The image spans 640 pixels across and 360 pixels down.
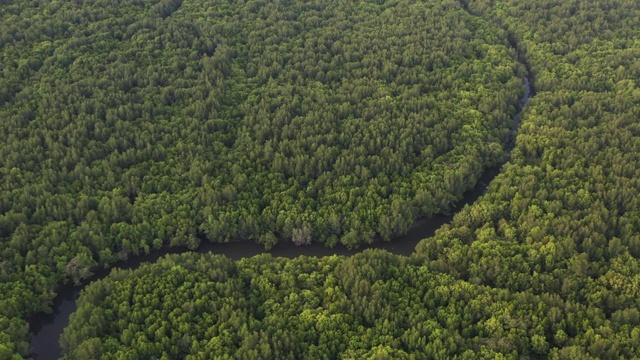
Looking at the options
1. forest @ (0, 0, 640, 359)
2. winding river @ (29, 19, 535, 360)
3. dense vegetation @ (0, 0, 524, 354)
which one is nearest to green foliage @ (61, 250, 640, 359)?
forest @ (0, 0, 640, 359)

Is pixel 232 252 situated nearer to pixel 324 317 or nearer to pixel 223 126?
pixel 223 126

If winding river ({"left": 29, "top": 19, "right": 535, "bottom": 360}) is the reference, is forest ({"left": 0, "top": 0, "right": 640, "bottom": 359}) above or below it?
above

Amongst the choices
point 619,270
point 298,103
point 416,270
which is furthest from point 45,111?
point 619,270

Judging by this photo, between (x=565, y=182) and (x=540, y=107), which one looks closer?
(x=565, y=182)

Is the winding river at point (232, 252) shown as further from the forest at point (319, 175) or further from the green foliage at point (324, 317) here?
the green foliage at point (324, 317)

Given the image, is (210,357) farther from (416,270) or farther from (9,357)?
(416,270)

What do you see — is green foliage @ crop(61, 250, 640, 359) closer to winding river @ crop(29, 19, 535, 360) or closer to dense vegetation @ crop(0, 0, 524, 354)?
winding river @ crop(29, 19, 535, 360)

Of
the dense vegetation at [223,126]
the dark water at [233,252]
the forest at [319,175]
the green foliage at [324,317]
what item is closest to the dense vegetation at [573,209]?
the forest at [319,175]
